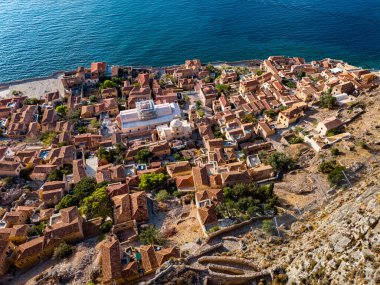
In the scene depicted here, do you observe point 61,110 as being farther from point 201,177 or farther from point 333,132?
point 333,132

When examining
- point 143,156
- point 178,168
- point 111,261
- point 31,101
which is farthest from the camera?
point 31,101

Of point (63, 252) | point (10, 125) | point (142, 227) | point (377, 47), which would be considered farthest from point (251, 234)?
point (377, 47)

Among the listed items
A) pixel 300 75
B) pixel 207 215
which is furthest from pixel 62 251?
pixel 300 75

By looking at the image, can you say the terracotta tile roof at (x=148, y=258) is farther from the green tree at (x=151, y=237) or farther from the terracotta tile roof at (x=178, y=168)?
the terracotta tile roof at (x=178, y=168)

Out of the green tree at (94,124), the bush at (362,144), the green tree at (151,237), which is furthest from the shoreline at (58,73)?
the green tree at (151,237)

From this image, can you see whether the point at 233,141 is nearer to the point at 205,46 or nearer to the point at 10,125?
the point at 10,125

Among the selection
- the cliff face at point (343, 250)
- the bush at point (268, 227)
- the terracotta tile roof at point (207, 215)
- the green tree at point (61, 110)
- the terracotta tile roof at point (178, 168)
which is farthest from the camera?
the green tree at point (61, 110)

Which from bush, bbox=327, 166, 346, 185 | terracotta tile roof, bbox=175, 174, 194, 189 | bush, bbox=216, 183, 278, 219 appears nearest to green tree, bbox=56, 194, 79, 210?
terracotta tile roof, bbox=175, 174, 194, 189
